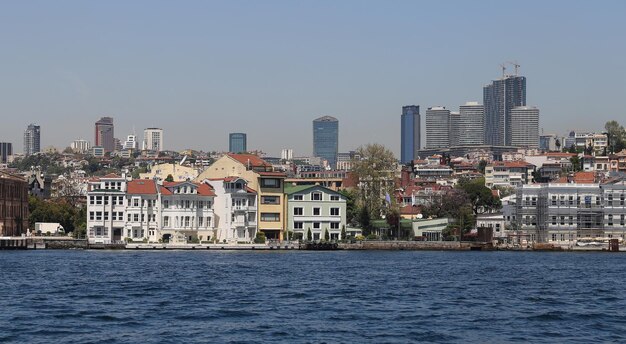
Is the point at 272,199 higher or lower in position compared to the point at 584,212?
higher

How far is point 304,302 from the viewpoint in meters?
51.8

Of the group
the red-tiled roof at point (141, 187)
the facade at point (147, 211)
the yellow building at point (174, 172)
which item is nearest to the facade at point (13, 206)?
the yellow building at point (174, 172)

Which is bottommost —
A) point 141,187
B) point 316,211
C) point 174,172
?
point 316,211

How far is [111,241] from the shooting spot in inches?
4493

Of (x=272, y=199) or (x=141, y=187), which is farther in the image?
(x=272, y=199)

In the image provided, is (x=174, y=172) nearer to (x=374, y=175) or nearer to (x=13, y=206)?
(x=13, y=206)

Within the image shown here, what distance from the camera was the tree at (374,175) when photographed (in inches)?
4983

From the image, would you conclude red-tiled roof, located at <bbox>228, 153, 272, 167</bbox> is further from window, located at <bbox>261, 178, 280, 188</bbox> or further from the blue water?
the blue water

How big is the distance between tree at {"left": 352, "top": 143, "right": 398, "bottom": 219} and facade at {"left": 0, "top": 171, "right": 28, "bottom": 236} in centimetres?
3489

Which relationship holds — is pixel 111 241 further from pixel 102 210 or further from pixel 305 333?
pixel 305 333

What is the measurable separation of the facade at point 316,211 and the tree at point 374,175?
339 centimetres

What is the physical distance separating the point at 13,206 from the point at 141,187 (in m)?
21.4

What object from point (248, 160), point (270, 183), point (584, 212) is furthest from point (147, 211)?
point (584, 212)

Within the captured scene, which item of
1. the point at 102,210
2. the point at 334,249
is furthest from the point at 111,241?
the point at 334,249
